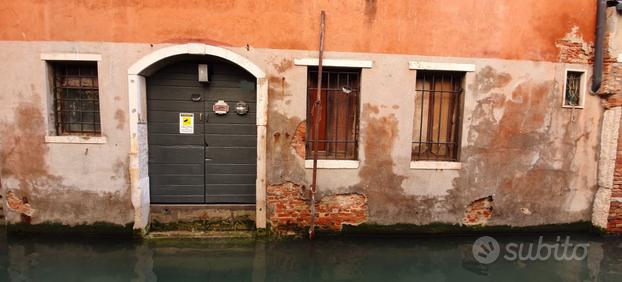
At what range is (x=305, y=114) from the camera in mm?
4398

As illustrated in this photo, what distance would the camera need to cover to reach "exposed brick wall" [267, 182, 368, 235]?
451cm

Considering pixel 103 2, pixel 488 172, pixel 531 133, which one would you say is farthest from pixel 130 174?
pixel 531 133

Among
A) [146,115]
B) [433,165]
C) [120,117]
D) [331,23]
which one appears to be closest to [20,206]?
[120,117]

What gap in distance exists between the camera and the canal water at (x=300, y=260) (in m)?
3.65

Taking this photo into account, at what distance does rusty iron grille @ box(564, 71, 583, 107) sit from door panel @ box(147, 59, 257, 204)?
4394 mm

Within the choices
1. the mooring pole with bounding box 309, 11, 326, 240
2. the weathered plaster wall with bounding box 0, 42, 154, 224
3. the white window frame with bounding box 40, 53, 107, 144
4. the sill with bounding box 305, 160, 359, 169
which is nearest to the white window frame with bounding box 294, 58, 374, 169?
the sill with bounding box 305, 160, 359, 169

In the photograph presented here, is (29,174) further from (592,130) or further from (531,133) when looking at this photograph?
(592,130)

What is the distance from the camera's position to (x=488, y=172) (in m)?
4.69

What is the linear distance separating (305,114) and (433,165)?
1885 millimetres

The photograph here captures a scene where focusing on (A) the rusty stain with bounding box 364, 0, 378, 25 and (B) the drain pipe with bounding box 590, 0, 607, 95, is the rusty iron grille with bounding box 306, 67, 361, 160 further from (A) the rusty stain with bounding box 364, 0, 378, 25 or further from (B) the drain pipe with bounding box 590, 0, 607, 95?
(B) the drain pipe with bounding box 590, 0, 607, 95

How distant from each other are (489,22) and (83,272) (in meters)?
5.73

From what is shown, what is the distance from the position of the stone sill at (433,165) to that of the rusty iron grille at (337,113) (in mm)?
810

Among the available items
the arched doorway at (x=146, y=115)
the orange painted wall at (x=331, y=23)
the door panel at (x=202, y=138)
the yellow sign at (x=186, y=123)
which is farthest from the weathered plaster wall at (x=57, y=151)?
the yellow sign at (x=186, y=123)

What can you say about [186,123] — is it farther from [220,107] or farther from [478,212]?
[478,212]
